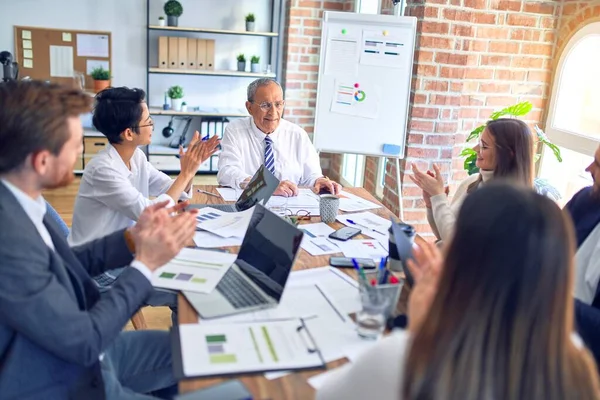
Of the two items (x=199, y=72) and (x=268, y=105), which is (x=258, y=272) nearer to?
(x=268, y=105)

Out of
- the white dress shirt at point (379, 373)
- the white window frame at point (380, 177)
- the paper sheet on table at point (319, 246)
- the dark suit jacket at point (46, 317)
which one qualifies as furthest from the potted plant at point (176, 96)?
the white dress shirt at point (379, 373)

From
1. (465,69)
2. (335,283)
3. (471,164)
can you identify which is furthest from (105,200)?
(465,69)

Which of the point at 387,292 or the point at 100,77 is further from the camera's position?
the point at 100,77

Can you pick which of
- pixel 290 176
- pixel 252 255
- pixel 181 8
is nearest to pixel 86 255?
pixel 252 255

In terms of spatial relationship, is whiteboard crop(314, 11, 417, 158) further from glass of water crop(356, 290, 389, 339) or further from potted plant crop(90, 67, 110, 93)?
potted plant crop(90, 67, 110, 93)

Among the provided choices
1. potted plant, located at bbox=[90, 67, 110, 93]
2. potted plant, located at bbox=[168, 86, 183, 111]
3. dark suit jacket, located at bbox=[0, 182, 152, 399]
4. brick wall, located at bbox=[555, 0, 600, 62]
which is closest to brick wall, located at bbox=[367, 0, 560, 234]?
brick wall, located at bbox=[555, 0, 600, 62]

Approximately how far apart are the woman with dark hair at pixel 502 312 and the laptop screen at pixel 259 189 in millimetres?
1346

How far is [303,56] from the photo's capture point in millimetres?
5125

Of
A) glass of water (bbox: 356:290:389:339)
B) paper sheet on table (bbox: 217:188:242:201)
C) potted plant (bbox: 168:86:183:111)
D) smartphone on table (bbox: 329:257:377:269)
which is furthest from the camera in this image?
potted plant (bbox: 168:86:183:111)

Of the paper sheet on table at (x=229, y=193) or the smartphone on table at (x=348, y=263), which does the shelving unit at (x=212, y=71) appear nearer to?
the paper sheet on table at (x=229, y=193)

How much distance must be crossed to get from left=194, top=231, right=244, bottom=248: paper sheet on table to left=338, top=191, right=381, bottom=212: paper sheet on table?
0.64 m

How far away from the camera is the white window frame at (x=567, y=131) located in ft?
9.47

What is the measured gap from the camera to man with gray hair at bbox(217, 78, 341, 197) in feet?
9.84

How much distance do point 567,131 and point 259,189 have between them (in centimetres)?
190
